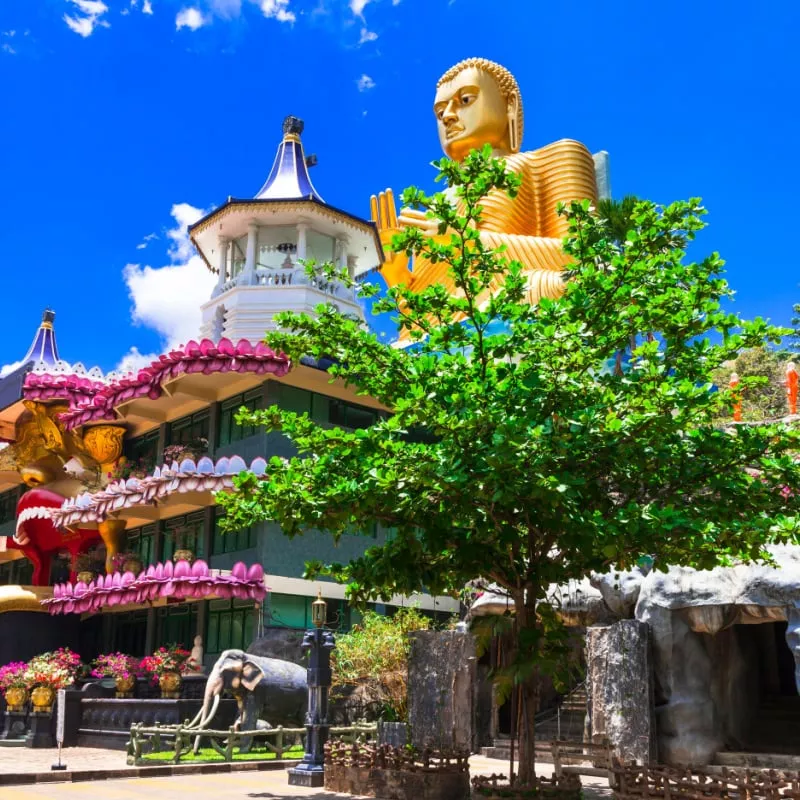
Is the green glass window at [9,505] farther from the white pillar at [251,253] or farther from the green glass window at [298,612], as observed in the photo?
the green glass window at [298,612]

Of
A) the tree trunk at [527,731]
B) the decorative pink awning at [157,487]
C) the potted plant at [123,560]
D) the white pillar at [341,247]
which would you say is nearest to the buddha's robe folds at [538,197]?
the white pillar at [341,247]

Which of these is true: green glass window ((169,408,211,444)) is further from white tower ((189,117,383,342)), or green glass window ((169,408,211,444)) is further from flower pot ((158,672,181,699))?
flower pot ((158,672,181,699))

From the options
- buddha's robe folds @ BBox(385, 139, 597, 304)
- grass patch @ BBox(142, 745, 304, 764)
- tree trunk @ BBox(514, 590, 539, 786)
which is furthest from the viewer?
buddha's robe folds @ BBox(385, 139, 597, 304)

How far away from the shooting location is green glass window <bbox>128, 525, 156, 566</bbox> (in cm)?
3394

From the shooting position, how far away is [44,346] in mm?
40000

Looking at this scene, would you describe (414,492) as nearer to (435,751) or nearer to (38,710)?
(435,751)

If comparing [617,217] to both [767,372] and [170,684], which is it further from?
[767,372]

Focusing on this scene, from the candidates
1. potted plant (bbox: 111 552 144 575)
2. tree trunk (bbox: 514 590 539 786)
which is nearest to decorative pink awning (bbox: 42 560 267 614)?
potted plant (bbox: 111 552 144 575)

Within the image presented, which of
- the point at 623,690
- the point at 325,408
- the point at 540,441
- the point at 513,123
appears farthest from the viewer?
the point at 513,123

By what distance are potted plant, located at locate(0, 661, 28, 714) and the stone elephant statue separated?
26.6 ft

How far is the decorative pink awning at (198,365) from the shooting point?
28.3 m

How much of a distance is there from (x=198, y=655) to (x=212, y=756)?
8345 mm

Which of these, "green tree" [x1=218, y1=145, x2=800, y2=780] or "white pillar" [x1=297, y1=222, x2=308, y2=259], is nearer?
"green tree" [x1=218, y1=145, x2=800, y2=780]

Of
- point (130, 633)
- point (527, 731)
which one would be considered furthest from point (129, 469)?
point (527, 731)
